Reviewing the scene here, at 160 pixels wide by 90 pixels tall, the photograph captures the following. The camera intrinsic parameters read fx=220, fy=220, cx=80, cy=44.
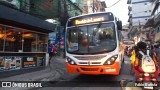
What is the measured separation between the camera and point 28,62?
14.6 metres

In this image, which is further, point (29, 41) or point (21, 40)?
point (29, 41)

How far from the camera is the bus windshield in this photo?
10.1m

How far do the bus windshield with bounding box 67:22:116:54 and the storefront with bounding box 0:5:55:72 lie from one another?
3.52 metres

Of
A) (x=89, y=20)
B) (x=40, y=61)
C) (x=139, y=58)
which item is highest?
(x=89, y=20)

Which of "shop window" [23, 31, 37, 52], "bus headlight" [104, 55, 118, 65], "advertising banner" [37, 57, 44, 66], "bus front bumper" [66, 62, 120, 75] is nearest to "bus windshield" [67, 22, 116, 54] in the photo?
"bus headlight" [104, 55, 118, 65]

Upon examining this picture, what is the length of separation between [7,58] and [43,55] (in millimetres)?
4404

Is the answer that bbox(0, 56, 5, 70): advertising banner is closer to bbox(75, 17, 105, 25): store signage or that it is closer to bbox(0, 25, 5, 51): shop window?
bbox(0, 25, 5, 51): shop window

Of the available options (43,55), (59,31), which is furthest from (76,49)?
(59,31)

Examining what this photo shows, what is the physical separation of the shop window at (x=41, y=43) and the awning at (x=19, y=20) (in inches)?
43.8

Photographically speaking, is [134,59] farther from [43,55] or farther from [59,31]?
[59,31]

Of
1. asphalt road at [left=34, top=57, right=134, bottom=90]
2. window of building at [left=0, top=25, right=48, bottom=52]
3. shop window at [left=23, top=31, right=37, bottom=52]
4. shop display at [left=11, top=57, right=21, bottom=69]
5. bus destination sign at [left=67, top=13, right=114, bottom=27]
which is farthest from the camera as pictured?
shop window at [left=23, top=31, right=37, bottom=52]

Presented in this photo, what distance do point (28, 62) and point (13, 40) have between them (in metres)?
1.89

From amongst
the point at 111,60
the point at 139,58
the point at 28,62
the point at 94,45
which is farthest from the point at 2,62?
the point at 139,58

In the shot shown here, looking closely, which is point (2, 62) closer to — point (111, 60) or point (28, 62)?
point (28, 62)
